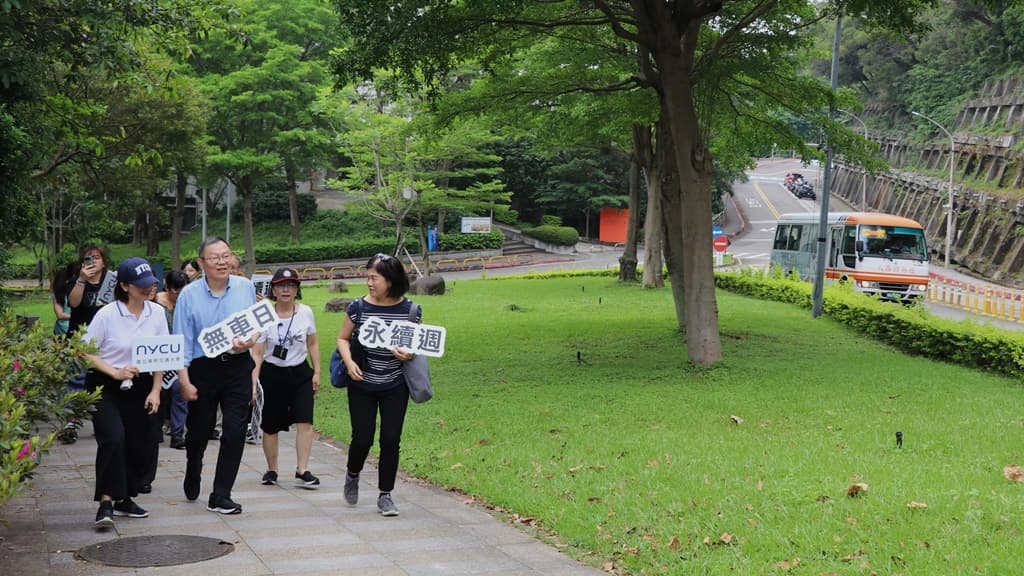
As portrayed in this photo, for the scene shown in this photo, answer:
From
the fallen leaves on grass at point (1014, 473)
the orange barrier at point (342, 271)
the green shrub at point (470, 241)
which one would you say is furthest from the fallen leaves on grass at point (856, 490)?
the green shrub at point (470, 241)

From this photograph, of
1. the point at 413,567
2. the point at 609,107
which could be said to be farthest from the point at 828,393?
the point at 609,107

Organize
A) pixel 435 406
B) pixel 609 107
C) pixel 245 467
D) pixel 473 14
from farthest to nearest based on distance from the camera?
pixel 609 107, pixel 473 14, pixel 435 406, pixel 245 467

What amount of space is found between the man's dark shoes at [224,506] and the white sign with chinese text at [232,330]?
0.98 m

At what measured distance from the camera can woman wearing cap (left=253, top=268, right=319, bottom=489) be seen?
7.68m

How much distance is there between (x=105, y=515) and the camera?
632 centimetres

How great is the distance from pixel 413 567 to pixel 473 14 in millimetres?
9611

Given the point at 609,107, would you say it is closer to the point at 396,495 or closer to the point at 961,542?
the point at 396,495

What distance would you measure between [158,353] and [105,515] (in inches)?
41.3

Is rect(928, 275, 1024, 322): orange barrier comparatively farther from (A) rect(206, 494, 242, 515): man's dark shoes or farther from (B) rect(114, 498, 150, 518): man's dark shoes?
(B) rect(114, 498, 150, 518): man's dark shoes

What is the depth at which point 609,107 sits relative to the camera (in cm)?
2119

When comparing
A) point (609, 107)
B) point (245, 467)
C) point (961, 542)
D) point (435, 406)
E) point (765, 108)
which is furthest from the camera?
point (609, 107)

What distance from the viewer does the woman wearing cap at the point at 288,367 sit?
768 cm

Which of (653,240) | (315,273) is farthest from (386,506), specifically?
(315,273)

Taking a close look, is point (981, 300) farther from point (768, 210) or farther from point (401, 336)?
point (768, 210)
